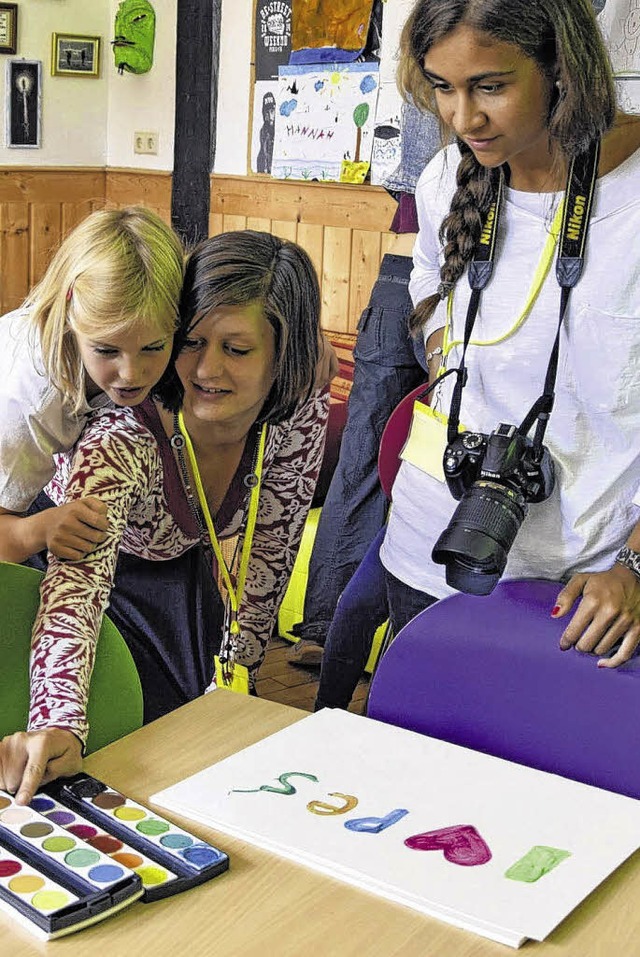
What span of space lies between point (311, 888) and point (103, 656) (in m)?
0.50

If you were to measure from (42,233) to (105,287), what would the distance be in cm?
460

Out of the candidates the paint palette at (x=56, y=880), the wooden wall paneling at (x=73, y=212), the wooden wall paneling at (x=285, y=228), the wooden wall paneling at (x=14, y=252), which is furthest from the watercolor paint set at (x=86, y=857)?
the wooden wall paneling at (x=73, y=212)

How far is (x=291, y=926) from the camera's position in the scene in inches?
37.1

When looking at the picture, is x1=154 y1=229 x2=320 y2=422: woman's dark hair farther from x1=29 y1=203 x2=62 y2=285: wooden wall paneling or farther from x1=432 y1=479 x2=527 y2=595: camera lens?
x1=29 y1=203 x2=62 y2=285: wooden wall paneling

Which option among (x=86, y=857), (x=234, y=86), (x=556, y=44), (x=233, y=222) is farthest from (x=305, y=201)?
(x=86, y=857)

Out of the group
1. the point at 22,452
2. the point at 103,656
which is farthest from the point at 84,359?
the point at 103,656

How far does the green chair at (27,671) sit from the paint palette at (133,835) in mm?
254

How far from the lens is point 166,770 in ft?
3.91

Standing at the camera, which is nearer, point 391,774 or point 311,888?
point 311,888

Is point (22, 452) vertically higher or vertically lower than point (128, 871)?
higher

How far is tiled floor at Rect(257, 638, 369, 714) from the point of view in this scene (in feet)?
9.80

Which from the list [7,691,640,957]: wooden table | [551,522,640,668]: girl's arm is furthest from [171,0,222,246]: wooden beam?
[7,691,640,957]: wooden table

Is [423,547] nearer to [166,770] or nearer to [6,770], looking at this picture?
[166,770]

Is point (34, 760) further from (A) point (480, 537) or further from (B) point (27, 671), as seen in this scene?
(A) point (480, 537)
